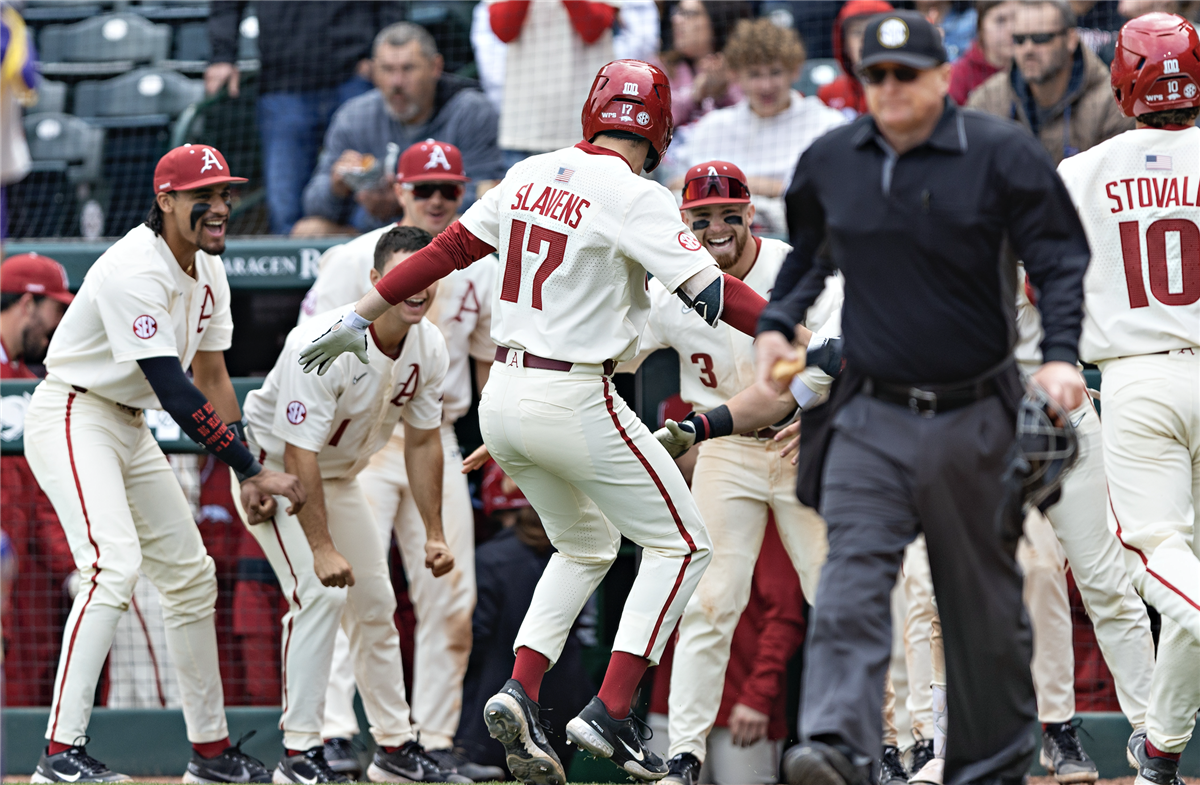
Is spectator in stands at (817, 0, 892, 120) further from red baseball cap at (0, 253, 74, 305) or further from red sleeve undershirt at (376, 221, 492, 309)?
Result: red baseball cap at (0, 253, 74, 305)

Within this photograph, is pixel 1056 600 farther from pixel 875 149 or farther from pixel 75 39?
pixel 75 39

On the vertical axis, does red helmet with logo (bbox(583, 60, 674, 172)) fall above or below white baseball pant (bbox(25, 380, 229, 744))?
above

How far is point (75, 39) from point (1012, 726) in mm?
9149

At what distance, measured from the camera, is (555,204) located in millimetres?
4035

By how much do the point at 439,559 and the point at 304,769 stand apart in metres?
0.93

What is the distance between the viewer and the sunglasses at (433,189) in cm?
597

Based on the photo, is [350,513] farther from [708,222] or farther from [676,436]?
[708,222]

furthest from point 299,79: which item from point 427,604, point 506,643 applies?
point 506,643

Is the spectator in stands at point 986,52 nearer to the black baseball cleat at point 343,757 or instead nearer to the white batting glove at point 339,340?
the white batting glove at point 339,340

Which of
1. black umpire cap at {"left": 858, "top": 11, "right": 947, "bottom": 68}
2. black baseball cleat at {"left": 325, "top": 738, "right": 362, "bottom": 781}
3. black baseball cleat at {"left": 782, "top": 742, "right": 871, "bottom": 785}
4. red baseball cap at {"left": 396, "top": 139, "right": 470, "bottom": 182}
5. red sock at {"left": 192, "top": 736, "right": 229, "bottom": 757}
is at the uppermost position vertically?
black umpire cap at {"left": 858, "top": 11, "right": 947, "bottom": 68}

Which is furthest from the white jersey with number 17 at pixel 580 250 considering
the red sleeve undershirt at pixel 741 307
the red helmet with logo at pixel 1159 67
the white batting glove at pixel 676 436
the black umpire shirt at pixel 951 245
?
the red helmet with logo at pixel 1159 67

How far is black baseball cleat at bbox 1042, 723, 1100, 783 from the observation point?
16.2 ft

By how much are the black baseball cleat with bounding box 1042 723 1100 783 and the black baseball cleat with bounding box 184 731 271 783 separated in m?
2.95

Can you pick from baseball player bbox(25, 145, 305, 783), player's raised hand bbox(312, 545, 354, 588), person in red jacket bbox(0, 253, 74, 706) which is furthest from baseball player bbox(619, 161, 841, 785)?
person in red jacket bbox(0, 253, 74, 706)
